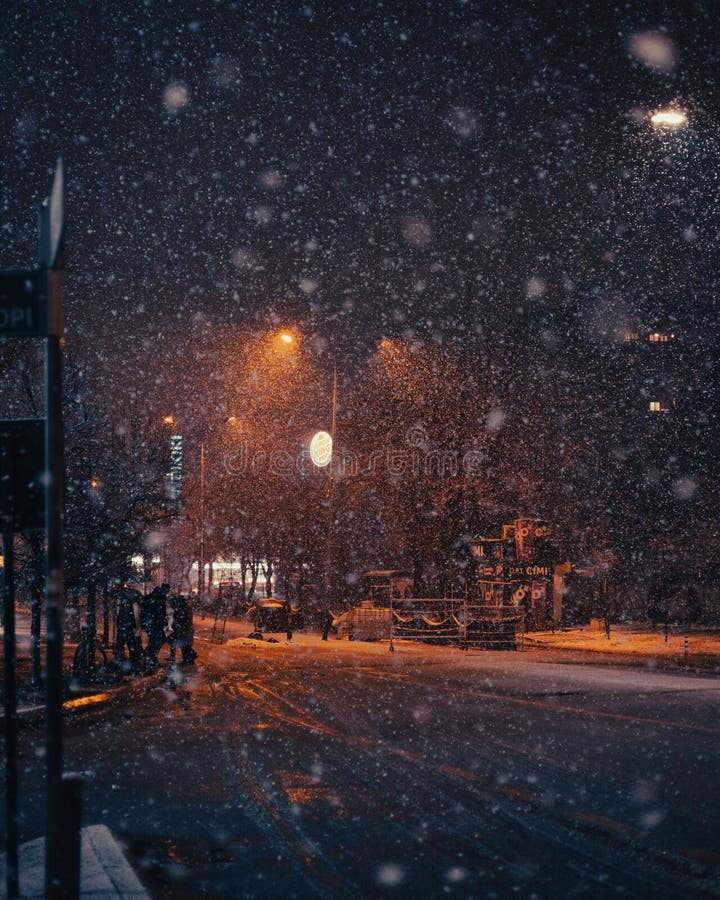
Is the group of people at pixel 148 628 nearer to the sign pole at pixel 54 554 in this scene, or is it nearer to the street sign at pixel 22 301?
the sign pole at pixel 54 554

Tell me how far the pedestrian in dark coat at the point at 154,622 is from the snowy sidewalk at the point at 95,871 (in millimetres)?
16841

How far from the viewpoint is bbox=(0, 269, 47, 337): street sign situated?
17.1ft

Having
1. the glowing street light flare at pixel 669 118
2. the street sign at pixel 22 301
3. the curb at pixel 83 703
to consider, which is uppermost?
the glowing street light flare at pixel 669 118

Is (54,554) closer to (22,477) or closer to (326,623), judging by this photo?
(22,477)

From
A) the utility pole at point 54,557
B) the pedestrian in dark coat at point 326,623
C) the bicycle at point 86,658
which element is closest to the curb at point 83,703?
the bicycle at point 86,658

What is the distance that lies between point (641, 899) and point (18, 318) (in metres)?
4.71

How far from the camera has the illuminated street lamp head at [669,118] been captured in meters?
15.5

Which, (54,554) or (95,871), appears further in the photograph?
(95,871)

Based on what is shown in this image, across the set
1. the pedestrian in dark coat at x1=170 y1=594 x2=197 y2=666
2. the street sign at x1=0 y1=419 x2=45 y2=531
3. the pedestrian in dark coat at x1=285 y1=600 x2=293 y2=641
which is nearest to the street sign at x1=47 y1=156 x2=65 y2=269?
the street sign at x1=0 y1=419 x2=45 y2=531

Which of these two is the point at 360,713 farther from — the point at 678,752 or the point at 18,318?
the point at 18,318

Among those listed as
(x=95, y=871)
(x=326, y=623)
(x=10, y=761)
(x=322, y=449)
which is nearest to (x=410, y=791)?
(x=95, y=871)

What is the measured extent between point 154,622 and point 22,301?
1974 cm

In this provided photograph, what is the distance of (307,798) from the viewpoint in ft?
29.2

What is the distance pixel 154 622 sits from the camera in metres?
24.2
